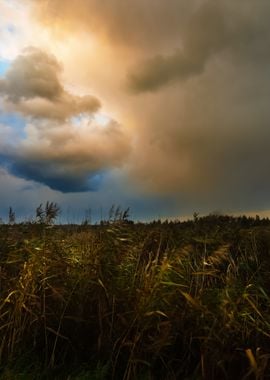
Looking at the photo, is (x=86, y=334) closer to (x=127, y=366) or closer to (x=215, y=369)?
(x=127, y=366)

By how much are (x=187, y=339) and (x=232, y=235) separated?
6.24 metres

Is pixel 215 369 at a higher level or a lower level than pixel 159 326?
lower

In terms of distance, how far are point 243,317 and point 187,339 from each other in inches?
26.2

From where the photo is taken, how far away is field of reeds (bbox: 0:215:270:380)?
19.7ft

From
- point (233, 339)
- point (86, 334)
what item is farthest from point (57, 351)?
point (233, 339)

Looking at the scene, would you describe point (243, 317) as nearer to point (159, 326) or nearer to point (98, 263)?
point (159, 326)

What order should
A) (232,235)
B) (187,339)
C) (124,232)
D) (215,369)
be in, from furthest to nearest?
(232,235) → (124,232) → (187,339) → (215,369)

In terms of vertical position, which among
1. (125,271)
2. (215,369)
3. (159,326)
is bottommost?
(215,369)

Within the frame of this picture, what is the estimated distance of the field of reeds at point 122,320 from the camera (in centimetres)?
602

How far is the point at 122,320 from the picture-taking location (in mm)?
6320

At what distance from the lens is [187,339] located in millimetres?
6375

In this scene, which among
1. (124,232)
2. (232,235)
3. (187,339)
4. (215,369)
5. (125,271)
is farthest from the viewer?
(232,235)

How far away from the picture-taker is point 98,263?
24.2 ft

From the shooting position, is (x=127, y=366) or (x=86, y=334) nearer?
(x=127, y=366)
